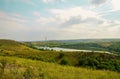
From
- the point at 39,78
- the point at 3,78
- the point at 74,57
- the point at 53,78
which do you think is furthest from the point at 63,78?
the point at 74,57

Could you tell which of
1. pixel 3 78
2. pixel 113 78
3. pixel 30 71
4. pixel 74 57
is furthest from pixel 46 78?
pixel 74 57

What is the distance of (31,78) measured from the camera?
8773 mm

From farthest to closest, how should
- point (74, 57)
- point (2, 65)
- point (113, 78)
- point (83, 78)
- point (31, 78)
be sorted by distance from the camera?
1. point (74, 57)
2. point (113, 78)
3. point (83, 78)
4. point (2, 65)
5. point (31, 78)

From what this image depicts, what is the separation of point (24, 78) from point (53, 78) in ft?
6.33

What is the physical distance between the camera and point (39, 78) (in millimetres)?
9734

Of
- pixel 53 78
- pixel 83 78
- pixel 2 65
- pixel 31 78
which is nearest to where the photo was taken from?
pixel 31 78

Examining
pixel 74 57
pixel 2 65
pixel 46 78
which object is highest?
pixel 2 65

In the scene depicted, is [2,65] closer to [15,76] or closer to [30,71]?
[15,76]

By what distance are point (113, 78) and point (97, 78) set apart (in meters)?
0.97

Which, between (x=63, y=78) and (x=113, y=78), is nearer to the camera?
(x=63, y=78)

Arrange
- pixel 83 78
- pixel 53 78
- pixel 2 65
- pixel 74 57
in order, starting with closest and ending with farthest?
pixel 2 65
pixel 53 78
pixel 83 78
pixel 74 57

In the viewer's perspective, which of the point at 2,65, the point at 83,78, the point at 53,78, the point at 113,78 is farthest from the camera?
the point at 113,78

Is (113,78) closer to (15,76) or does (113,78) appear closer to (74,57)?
(15,76)

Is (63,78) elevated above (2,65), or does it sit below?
below
